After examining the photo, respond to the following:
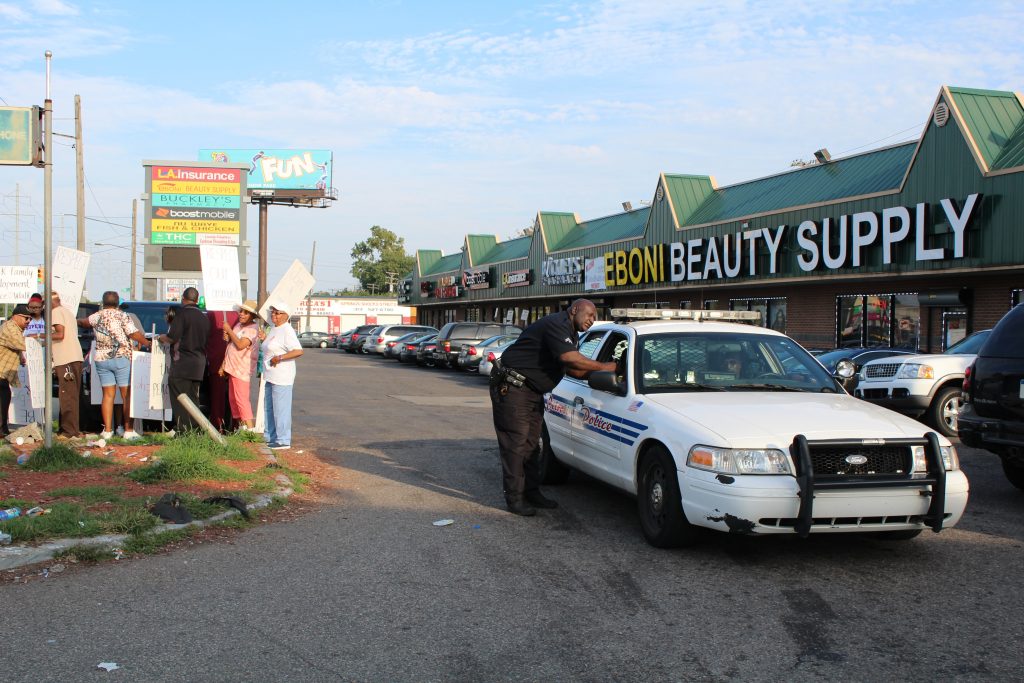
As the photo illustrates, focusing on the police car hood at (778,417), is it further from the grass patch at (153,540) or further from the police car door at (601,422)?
the grass patch at (153,540)

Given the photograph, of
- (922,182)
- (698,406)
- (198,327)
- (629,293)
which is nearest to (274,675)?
(698,406)

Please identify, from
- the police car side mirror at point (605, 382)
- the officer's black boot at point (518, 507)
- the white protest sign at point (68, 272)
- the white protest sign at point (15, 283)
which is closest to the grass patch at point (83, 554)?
the officer's black boot at point (518, 507)

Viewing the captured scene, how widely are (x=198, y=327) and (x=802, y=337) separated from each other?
19941mm

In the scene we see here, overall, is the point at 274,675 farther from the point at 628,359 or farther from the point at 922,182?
the point at 922,182

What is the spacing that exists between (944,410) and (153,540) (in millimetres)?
10588

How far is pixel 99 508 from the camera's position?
270 inches

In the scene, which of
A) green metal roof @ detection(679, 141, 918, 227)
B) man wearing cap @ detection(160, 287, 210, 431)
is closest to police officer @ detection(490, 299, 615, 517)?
man wearing cap @ detection(160, 287, 210, 431)

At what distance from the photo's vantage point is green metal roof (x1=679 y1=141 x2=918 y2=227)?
23484 millimetres

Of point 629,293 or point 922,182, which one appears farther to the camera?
point 629,293

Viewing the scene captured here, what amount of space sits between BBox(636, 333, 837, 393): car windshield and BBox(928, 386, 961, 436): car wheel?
6.03m

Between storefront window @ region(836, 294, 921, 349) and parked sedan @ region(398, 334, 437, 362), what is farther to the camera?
parked sedan @ region(398, 334, 437, 362)

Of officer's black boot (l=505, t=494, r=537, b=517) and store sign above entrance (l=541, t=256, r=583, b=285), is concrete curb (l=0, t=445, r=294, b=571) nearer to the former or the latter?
officer's black boot (l=505, t=494, r=537, b=517)

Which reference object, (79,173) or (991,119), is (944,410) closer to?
(991,119)

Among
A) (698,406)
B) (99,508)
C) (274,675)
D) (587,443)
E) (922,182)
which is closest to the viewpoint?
(274,675)
